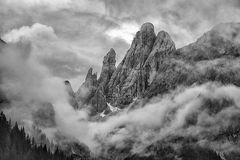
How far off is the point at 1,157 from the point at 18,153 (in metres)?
22.5

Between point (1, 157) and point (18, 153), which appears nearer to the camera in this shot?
point (1, 157)

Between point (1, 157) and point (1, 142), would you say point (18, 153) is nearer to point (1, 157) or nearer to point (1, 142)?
point (1, 142)

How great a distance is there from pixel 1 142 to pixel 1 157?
21.8 metres

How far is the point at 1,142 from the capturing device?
197250mm

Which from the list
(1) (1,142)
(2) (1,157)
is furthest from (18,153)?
(2) (1,157)

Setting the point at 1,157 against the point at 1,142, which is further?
the point at 1,142

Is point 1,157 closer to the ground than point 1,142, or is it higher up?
closer to the ground

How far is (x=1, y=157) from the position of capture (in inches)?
6954

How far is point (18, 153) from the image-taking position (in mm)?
198875
